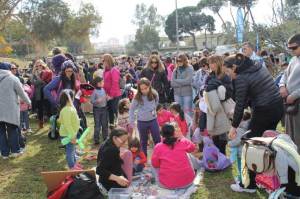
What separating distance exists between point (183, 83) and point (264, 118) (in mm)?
3752

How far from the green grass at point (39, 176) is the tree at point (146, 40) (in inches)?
2837

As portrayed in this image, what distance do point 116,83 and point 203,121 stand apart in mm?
2565

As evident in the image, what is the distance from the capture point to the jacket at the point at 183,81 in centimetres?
852

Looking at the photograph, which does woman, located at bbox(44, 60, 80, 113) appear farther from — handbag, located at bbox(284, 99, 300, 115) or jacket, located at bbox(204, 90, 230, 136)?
handbag, located at bbox(284, 99, 300, 115)

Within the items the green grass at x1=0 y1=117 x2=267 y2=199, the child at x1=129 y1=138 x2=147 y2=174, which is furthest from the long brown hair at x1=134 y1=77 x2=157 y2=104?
the green grass at x1=0 y1=117 x2=267 y2=199

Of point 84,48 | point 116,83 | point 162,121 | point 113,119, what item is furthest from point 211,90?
point 84,48

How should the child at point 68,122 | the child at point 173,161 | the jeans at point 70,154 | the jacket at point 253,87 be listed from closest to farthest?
the jacket at point 253,87 → the child at point 173,161 → the child at point 68,122 → the jeans at point 70,154

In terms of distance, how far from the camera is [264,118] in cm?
486

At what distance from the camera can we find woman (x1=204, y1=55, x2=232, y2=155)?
Answer: 5809 millimetres

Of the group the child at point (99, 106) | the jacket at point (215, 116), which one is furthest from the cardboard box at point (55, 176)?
the child at point (99, 106)

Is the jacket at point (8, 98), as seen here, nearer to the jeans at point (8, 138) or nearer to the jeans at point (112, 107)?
the jeans at point (8, 138)

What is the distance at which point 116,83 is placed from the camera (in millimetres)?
8492

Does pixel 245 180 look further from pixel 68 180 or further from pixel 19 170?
pixel 19 170

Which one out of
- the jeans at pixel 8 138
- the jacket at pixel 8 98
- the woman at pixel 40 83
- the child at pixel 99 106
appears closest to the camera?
the jacket at pixel 8 98
